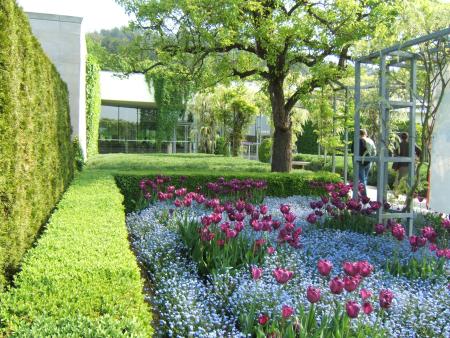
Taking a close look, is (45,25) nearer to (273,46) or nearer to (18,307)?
(273,46)

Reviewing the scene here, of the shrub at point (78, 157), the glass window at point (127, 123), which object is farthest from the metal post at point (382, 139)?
the glass window at point (127, 123)

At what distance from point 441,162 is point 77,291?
5.47m

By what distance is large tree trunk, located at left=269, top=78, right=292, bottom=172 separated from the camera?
12.5 metres

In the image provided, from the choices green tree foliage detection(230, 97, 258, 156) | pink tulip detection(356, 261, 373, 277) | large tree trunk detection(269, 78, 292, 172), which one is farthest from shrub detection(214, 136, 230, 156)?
pink tulip detection(356, 261, 373, 277)

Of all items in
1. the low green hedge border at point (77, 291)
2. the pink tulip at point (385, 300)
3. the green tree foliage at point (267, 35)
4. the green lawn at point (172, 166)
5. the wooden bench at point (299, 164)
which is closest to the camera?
the low green hedge border at point (77, 291)

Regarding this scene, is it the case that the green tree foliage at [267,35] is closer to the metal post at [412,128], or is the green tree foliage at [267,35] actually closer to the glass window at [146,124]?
the metal post at [412,128]

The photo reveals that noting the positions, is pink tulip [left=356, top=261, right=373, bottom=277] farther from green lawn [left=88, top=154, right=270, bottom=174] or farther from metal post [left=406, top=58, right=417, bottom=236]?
green lawn [left=88, top=154, right=270, bottom=174]

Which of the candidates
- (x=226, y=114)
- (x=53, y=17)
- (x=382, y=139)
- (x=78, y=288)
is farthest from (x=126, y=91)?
(x=78, y=288)

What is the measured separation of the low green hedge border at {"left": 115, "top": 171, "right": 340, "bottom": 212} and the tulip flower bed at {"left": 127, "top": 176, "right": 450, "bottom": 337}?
3.03m

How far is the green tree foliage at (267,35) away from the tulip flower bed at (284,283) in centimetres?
542

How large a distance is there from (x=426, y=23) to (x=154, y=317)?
554 centimetres

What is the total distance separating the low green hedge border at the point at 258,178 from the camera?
383 inches

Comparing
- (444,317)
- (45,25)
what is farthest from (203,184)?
(45,25)

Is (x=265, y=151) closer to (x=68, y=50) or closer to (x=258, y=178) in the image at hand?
(x=68, y=50)
